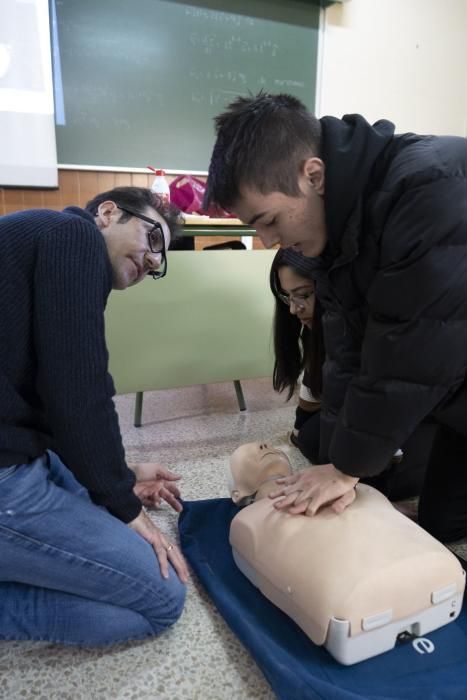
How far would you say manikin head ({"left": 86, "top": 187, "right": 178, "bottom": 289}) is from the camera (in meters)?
1.03

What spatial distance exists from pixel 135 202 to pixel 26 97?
6.47ft

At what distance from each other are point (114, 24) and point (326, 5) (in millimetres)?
1425

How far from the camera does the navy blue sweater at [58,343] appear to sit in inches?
30.7

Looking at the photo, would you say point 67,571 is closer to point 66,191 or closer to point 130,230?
point 130,230

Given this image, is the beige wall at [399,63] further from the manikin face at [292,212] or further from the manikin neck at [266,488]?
the manikin neck at [266,488]

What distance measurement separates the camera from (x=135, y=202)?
1.05 meters

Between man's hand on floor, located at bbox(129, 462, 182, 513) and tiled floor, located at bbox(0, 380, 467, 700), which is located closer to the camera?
tiled floor, located at bbox(0, 380, 467, 700)

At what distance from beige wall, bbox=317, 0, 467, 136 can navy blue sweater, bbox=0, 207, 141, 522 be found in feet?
9.80

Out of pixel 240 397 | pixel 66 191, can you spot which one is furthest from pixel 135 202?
pixel 66 191

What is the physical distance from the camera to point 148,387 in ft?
6.12

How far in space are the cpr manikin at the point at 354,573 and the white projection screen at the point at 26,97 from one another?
7.72 feet

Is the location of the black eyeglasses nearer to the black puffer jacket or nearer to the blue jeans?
the black puffer jacket

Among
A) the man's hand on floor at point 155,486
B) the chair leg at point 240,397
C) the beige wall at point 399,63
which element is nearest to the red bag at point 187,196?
the chair leg at point 240,397

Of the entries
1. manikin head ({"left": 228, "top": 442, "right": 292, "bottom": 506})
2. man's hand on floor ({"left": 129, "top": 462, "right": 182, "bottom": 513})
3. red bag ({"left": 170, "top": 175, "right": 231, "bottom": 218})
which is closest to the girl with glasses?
manikin head ({"left": 228, "top": 442, "right": 292, "bottom": 506})
